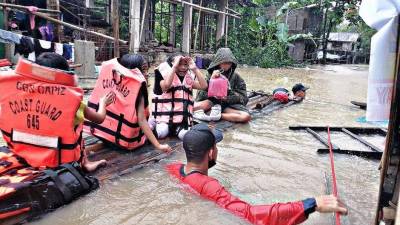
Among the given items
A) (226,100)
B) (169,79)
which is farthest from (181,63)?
(226,100)

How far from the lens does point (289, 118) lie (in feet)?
23.8

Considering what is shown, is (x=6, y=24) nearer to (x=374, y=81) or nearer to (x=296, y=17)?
(x=374, y=81)

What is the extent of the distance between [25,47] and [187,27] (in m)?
9.49

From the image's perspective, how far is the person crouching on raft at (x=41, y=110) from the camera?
310cm

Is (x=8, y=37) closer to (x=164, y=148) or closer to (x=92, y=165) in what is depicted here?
(x=164, y=148)

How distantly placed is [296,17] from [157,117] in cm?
2634

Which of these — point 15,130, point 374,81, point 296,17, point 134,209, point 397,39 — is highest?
point 296,17

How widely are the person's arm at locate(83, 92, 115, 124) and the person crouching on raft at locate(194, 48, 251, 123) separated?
7.67 ft

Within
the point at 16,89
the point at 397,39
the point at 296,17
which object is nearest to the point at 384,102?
the point at 397,39

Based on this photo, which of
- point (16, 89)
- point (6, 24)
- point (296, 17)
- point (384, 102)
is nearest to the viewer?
point (384, 102)

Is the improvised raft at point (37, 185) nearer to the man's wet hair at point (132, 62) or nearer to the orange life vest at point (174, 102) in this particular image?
the man's wet hair at point (132, 62)

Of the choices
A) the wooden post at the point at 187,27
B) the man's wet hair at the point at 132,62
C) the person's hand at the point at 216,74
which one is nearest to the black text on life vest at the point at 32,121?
the man's wet hair at the point at 132,62

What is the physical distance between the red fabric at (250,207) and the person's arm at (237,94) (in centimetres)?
378

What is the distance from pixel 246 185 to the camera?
3.90m
